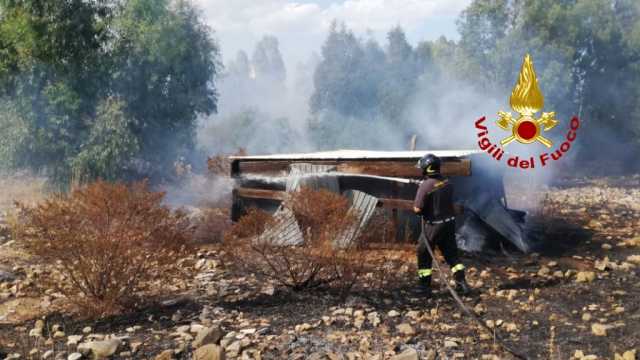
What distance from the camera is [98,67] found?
1524cm

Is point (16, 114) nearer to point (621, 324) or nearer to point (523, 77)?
point (523, 77)

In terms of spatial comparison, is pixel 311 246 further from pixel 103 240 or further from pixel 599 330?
pixel 599 330

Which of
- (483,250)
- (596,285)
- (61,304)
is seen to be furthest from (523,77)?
(61,304)

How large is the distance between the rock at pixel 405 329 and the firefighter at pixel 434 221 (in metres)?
1.11

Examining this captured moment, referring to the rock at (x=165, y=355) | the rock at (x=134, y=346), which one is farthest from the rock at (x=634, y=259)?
the rock at (x=134, y=346)

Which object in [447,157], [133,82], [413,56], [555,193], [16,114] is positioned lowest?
[555,193]

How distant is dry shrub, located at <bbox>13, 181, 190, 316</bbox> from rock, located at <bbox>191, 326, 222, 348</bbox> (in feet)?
3.90

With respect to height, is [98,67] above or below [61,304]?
above

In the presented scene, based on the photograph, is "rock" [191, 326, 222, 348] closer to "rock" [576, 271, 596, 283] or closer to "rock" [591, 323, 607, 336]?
Answer: "rock" [591, 323, 607, 336]

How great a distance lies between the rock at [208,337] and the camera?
4.77 metres

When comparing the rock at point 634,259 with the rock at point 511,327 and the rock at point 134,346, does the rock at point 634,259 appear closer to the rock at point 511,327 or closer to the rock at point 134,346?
the rock at point 511,327

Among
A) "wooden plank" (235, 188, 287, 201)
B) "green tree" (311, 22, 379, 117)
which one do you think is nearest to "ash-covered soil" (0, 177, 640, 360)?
"wooden plank" (235, 188, 287, 201)

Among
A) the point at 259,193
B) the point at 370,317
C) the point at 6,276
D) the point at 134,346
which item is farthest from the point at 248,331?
the point at 259,193

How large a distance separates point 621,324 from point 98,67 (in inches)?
572
